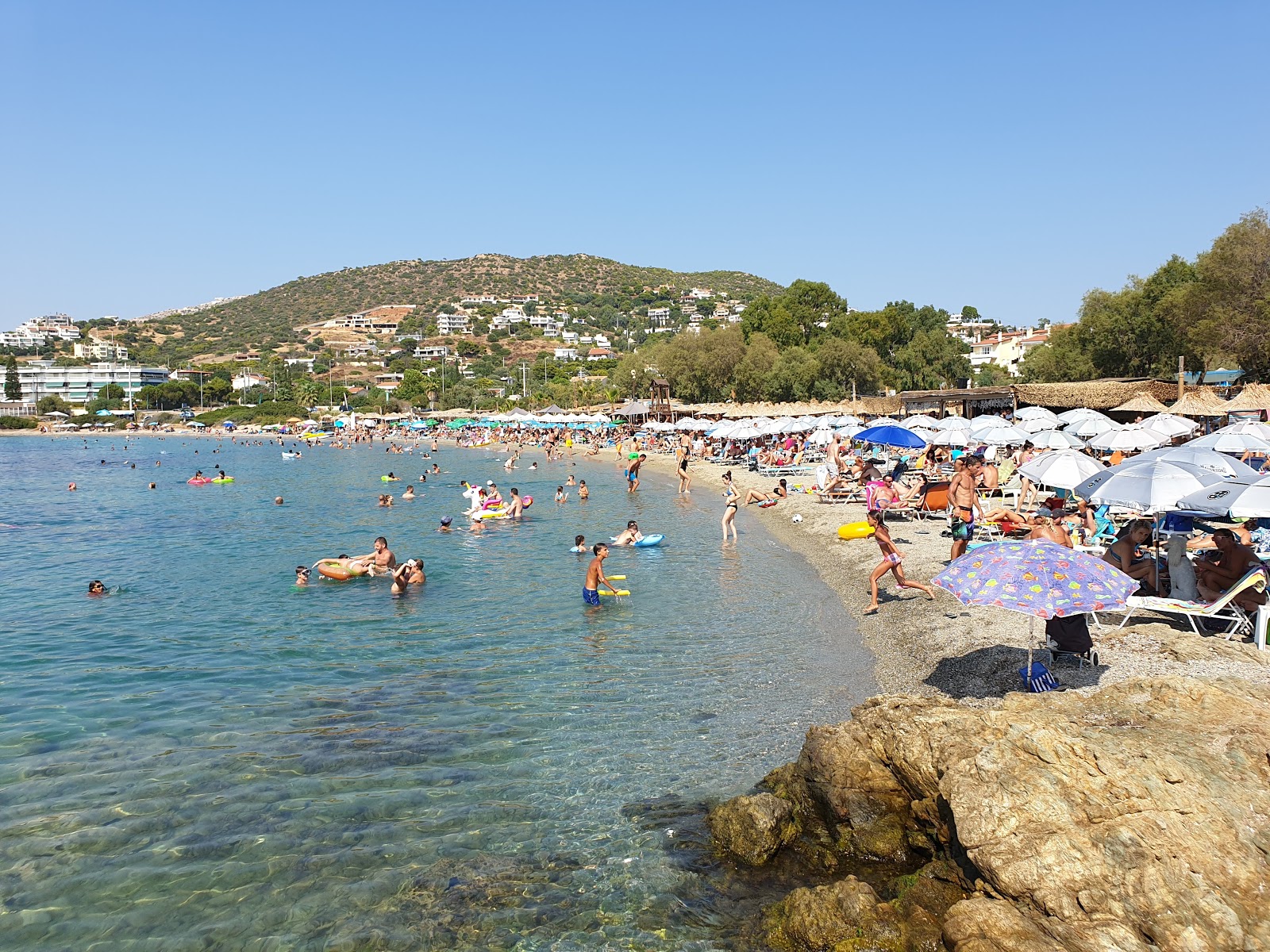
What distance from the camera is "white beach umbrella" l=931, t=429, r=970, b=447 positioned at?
21.2 m

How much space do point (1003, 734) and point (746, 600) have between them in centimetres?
822

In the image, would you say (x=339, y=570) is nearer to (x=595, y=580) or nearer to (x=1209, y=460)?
(x=595, y=580)

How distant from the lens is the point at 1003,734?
16.9 feet

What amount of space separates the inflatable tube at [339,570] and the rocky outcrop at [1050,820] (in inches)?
456

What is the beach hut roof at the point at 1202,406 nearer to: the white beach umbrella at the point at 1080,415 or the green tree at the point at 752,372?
the white beach umbrella at the point at 1080,415

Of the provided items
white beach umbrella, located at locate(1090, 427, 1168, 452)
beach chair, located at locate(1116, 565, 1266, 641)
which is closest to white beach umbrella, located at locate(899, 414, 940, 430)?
white beach umbrella, located at locate(1090, 427, 1168, 452)

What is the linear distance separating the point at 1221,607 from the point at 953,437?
13606mm

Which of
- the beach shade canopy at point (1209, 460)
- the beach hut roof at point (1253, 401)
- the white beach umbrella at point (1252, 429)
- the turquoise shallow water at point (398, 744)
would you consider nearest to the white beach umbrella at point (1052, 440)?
the white beach umbrella at point (1252, 429)

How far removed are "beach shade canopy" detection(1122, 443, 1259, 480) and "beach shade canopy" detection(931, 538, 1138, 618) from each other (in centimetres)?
394

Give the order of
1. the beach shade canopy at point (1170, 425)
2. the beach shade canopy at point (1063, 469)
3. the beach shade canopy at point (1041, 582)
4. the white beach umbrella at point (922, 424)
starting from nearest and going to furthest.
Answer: the beach shade canopy at point (1041, 582) → the beach shade canopy at point (1063, 469) → the beach shade canopy at point (1170, 425) → the white beach umbrella at point (922, 424)

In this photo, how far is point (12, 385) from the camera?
121 meters

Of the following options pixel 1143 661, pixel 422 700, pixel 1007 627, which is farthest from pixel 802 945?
pixel 1007 627

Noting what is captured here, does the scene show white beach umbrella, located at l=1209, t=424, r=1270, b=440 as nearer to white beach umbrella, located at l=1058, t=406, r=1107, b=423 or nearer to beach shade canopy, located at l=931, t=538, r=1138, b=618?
white beach umbrella, located at l=1058, t=406, r=1107, b=423

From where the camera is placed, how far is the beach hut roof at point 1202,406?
23.9 m
